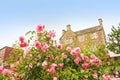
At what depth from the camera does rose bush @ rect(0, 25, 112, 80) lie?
18.8 ft

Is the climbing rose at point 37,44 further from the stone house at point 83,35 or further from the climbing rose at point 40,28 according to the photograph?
the stone house at point 83,35

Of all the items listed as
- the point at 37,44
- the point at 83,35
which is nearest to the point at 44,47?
the point at 37,44

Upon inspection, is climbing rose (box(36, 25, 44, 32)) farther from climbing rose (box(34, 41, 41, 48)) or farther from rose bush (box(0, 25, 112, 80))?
climbing rose (box(34, 41, 41, 48))

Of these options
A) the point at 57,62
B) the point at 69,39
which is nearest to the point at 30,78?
the point at 57,62

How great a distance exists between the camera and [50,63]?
5.87 metres

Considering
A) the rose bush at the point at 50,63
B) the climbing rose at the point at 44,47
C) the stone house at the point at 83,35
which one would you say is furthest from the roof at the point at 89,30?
the climbing rose at the point at 44,47

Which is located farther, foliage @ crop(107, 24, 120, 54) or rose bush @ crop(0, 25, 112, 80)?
foliage @ crop(107, 24, 120, 54)

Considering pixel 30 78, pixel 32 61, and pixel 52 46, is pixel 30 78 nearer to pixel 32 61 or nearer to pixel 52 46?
pixel 32 61

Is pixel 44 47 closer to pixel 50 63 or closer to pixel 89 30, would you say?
pixel 50 63

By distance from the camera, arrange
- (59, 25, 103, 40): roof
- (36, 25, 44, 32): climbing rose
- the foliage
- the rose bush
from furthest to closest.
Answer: (59, 25, 103, 40): roof
the foliage
(36, 25, 44, 32): climbing rose
the rose bush

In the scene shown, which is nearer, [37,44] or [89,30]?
[37,44]

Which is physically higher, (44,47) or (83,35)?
(83,35)

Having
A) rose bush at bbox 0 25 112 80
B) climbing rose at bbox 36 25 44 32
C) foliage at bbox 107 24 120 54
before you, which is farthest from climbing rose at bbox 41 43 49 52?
foliage at bbox 107 24 120 54

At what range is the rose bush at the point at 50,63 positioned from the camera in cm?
572
